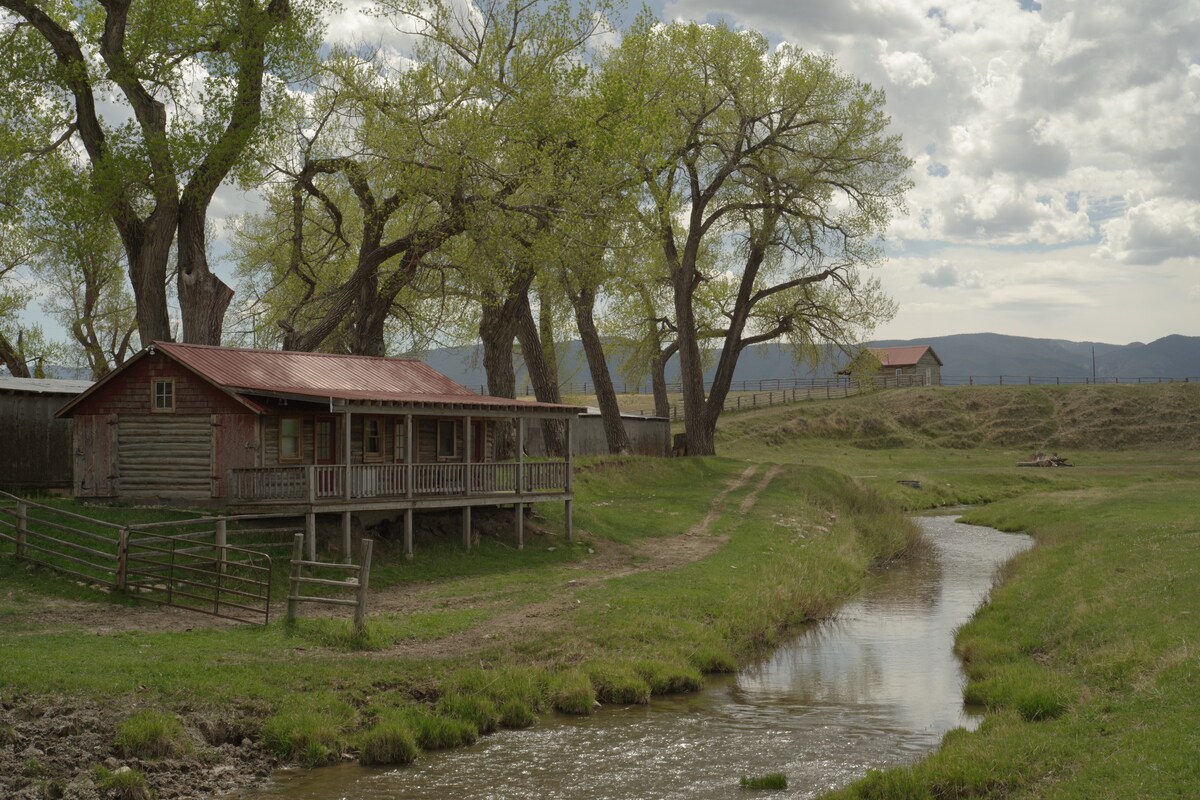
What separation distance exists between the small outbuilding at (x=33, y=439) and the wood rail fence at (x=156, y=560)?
636 centimetres

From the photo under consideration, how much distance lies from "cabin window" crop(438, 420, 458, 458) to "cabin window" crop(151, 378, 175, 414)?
7.85 meters

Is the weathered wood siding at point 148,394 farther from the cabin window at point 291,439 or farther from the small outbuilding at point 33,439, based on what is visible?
the small outbuilding at point 33,439

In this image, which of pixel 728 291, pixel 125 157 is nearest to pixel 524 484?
pixel 125 157

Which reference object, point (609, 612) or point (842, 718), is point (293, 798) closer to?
point (842, 718)

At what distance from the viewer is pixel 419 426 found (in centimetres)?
3241

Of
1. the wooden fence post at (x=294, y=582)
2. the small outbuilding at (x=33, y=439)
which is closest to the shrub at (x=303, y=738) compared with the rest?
the wooden fence post at (x=294, y=582)

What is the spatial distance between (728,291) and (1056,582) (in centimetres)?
3236

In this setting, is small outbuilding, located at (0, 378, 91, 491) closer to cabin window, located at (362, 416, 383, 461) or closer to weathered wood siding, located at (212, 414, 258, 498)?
weathered wood siding, located at (212, 414, 258, 498)

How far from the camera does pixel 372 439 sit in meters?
30.9

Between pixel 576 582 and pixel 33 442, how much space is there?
51.6 ft

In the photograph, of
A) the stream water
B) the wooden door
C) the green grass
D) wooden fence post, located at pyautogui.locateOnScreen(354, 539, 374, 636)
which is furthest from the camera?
the wooden door

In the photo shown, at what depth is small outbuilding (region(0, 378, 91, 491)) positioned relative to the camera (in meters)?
31.0

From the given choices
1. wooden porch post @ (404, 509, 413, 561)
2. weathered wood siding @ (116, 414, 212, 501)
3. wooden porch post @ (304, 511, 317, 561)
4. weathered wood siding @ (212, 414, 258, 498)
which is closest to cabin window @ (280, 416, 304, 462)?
weathered wood siding @ (212, 414, 258, 498)

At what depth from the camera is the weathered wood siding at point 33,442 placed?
1219 inches
